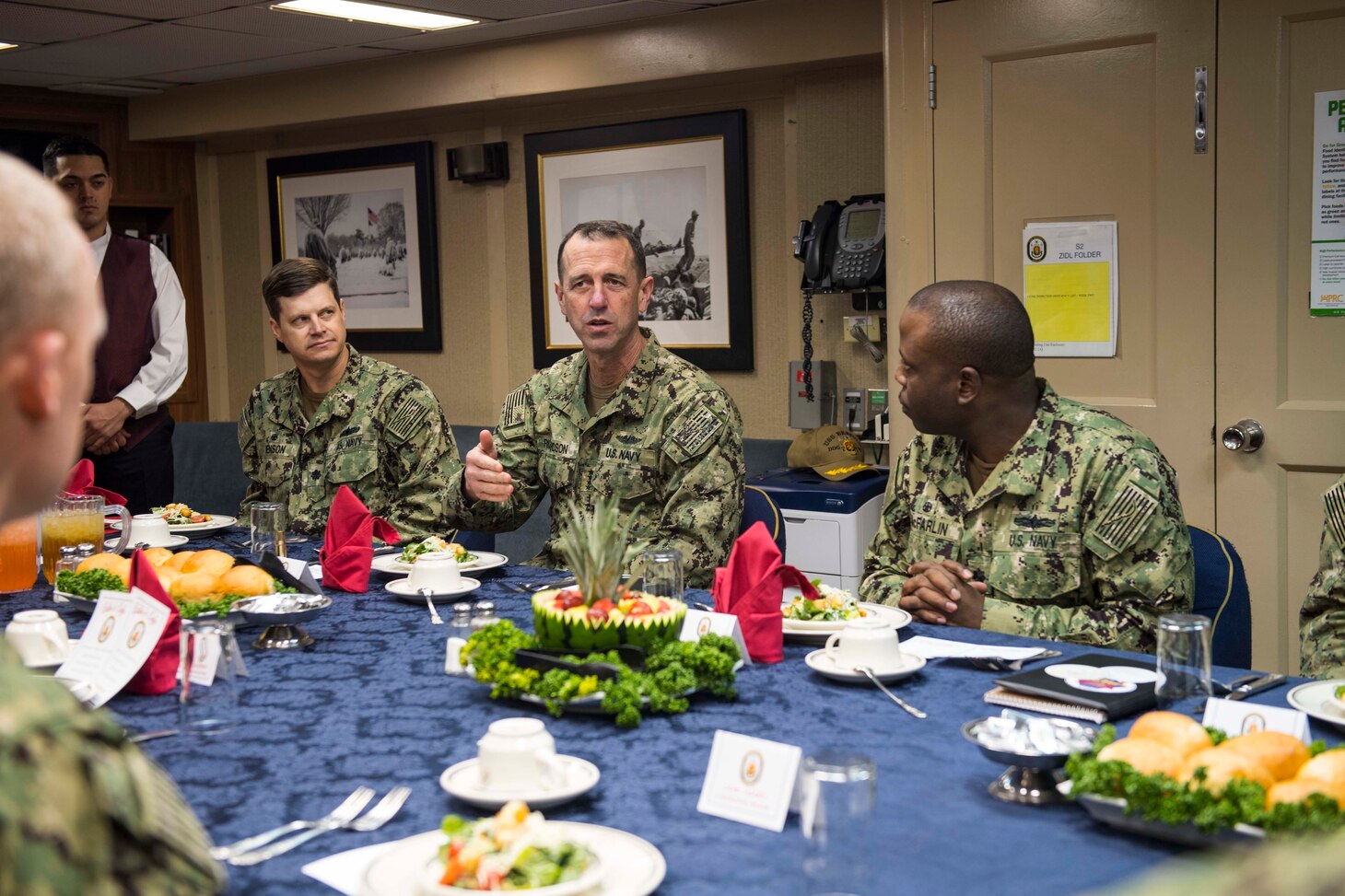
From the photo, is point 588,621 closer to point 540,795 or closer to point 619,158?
point 540,795

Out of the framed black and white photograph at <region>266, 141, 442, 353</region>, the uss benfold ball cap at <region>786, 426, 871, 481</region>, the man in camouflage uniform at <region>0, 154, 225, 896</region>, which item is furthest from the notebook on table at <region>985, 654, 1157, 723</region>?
the framed black and white photograph at <region>266, 141, 442, 353</region>

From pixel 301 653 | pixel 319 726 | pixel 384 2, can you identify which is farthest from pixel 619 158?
pixel 319 726

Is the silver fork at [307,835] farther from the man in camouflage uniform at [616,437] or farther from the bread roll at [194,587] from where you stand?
the man in camouflage uniform at [616,437]

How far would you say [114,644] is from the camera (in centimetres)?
196

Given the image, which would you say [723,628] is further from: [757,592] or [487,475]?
[487,475]

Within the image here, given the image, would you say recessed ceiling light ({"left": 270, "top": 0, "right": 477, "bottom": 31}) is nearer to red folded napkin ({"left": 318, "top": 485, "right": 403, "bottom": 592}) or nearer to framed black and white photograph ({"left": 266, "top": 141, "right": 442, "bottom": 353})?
framed black and white photograph ({"left": 266, "top": 141, "right": 442, "bottom": 353})

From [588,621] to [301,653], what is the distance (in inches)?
23.2

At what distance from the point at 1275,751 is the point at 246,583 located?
1799mm

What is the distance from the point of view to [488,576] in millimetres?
2768

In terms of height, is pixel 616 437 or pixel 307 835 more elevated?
pixel 616 437

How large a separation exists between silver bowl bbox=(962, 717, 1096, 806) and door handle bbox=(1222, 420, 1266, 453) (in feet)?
7.88

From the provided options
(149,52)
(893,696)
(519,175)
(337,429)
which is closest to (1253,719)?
(893,696)

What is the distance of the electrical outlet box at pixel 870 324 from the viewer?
4930mm

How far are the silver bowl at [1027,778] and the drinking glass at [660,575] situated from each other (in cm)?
73
